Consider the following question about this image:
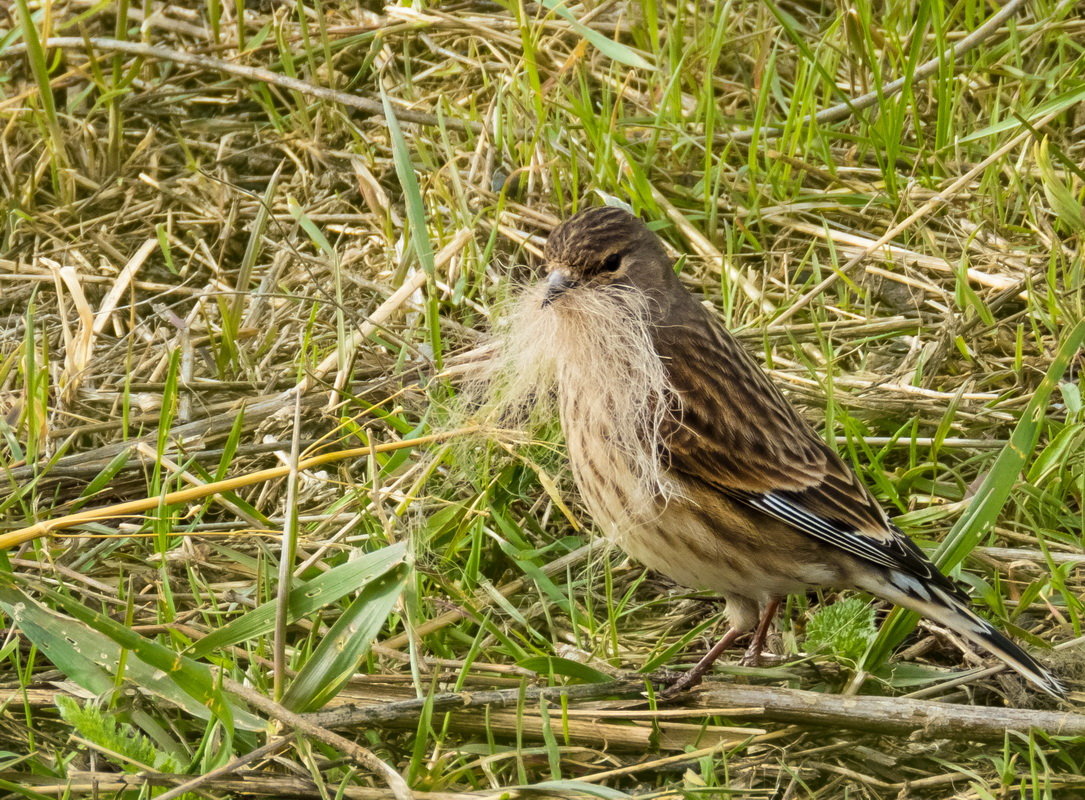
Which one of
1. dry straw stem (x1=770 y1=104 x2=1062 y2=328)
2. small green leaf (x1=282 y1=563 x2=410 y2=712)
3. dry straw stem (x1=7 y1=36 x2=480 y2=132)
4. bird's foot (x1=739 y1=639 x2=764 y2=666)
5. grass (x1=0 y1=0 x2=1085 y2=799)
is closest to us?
small green leaf (x1=282 y1=563 x2=410 y2=712)

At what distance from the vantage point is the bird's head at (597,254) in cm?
439

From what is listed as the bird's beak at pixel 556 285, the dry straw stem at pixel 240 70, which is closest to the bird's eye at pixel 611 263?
the bird's beak at pixel 556 285

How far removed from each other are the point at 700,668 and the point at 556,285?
1256 millimetres

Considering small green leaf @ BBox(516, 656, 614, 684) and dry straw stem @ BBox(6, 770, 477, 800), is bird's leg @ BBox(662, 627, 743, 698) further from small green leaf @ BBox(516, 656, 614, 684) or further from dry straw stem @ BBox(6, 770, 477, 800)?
dry straw stem @ BBox(6, 770, 477, 800)

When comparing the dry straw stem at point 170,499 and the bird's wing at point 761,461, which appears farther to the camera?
the bird's wing at point 761,461

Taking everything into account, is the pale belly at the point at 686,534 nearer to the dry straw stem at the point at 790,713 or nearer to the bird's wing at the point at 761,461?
the bird's wing at the point at 761,461

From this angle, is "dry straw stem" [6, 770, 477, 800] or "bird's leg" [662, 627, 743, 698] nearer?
"dry straw stem" [6, 770, 477, 800]

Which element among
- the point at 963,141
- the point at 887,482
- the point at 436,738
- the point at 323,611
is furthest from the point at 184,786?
the point at 963,141

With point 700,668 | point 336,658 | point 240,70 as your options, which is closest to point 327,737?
point 336,658

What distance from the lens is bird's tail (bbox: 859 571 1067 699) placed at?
151 inches

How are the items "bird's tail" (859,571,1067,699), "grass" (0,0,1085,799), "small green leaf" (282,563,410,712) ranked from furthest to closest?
1. "bird's tail" (859,571,1067,699)
2. "grass" (0,0,1085,799)
3. "small green leaf" (282,563,410,712)

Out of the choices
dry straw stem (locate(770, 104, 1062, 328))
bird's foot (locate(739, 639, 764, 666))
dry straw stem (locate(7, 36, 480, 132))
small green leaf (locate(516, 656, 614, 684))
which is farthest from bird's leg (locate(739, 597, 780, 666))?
dry straw stem (locate(7, 36, 480, 132))

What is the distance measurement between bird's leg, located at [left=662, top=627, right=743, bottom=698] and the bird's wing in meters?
0.39

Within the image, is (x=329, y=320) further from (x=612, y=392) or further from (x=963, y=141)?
(x=963, y=141)
